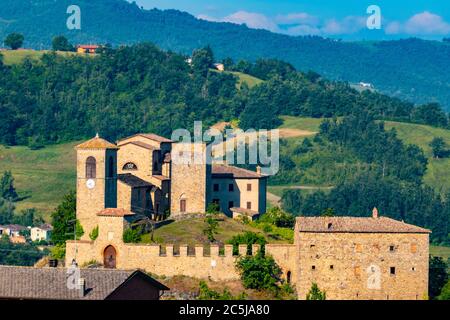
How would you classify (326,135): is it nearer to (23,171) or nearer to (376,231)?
(23,171)

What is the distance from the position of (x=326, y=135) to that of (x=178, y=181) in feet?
240

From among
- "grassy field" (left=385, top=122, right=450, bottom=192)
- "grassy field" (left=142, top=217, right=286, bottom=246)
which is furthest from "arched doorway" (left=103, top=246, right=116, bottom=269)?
"grassy field" (left=385, top=122, right=450, bottom=192)

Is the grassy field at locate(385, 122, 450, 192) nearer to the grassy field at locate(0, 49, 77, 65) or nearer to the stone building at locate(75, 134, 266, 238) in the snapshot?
the grassy field at locate(0, 49, 77, 65)

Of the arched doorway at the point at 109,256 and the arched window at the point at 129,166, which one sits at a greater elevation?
the arched window at the point at 129,166

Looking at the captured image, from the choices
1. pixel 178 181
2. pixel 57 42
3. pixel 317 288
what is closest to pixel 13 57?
pixel 57 42

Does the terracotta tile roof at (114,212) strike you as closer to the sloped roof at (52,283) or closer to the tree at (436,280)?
the tree at (436,280)

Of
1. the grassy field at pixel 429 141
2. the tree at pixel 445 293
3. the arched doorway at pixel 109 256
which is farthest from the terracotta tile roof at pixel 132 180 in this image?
the grassy field at pixel 429 141

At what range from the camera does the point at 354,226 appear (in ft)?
130

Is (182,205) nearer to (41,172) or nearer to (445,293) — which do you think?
(445,293)

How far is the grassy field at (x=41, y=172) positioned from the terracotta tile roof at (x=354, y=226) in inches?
2348

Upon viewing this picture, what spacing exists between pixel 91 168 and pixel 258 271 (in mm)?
8674

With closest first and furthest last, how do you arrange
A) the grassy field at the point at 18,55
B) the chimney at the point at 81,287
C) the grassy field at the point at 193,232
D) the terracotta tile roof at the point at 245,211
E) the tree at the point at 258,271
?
1. the chimney at the point at 81,287
2. the tree at the point at 258,271
3. the grassy field at the point at 193,232
4. the terracotta tile roof at the point at 245,211
5. the grassy field at the point at 18,55

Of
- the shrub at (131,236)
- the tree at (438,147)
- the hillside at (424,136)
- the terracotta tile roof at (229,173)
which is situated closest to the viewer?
the shrub at (131,236)

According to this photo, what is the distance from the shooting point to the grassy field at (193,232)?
1706 inches
